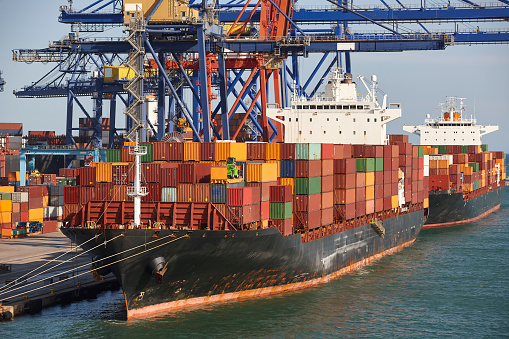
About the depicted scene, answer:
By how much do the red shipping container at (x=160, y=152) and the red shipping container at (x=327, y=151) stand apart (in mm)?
8598

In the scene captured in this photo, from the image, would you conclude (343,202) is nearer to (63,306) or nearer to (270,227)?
(270,227)

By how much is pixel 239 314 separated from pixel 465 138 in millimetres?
63528

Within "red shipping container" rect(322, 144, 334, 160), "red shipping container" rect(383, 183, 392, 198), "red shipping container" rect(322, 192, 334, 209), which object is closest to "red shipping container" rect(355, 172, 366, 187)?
"red shipping container" rect(322, 144, 334, 160)

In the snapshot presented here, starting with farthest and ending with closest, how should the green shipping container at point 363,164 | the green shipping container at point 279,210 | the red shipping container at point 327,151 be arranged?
the green shipping container at point 363,164, the red shipping container at point 327,151, the green shipping container at point 279,210

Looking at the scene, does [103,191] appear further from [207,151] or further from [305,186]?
[305,186]

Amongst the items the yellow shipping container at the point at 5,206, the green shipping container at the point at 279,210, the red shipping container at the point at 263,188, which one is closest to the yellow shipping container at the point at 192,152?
the red shipping container at the point at 263,188

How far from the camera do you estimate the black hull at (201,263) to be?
33000 mm

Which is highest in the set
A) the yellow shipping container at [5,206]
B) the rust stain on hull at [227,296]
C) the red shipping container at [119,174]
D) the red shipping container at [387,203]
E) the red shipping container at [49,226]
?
the red shipping container at [119,174]

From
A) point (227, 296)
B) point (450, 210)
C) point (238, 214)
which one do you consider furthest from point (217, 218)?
point (450, 210)

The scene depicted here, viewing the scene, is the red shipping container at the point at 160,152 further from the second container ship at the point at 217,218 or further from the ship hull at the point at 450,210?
the ship hull at the point at 450,210

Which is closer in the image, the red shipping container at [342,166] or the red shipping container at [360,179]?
the red shipping container at [342,166]

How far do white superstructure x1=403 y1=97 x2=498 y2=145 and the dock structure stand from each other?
5390 cm

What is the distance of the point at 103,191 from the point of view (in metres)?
35.4

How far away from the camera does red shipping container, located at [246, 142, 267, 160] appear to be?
4078cm
